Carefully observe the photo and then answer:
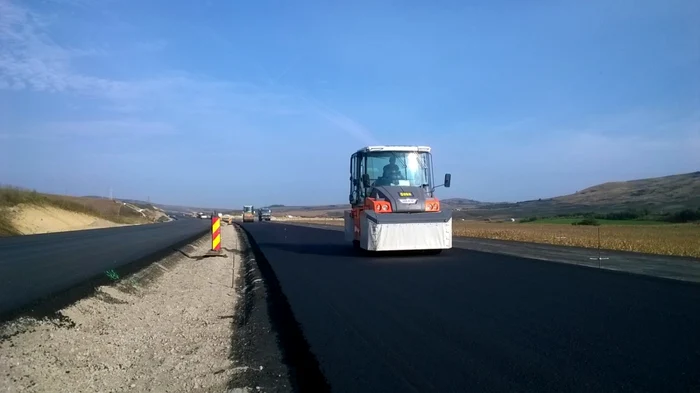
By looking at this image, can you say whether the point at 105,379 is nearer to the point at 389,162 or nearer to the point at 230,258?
the point at 389,162

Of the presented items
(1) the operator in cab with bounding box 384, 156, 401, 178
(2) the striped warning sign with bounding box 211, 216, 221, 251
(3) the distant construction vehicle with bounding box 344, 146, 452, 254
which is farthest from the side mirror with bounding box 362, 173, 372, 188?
(2) the striped warning sign with bounding box 211, 216, 221, 251

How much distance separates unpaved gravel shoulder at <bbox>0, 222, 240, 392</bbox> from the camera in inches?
269


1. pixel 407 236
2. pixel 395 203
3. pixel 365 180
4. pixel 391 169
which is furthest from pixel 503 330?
pixel 391 169

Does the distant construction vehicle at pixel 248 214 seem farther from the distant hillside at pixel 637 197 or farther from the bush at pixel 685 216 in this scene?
the bush at pixel 685 216

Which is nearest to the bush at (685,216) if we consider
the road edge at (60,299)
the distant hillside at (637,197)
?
the distant hillside at (637,197)

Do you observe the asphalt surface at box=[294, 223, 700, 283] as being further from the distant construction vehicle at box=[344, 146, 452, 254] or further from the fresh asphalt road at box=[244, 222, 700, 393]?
the distant construction vehicle at box=[344, 146, 452, 254]

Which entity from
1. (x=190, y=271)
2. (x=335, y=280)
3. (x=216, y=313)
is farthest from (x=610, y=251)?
(x=216, y=313)

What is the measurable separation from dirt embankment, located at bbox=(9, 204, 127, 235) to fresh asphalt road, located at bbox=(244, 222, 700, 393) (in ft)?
146

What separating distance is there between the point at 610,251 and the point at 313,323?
17.1 m

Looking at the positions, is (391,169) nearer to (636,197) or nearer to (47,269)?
(47,269)

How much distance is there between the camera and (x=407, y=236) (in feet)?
62.8

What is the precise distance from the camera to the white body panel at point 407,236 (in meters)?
19.1

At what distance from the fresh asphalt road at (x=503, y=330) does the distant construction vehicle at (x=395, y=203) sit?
4672mm

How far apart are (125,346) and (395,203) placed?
1191 cm
